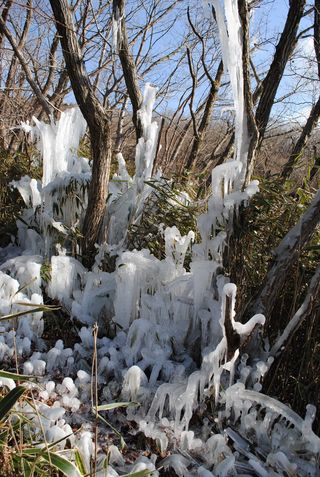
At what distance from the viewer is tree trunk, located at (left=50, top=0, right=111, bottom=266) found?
2430 mm

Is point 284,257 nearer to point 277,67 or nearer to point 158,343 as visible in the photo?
point 158,343

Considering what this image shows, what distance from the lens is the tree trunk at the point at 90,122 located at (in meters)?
2.43

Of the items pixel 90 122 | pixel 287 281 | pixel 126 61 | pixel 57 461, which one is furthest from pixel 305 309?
pixel 126 61

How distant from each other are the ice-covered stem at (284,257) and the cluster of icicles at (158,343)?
0.37 ft

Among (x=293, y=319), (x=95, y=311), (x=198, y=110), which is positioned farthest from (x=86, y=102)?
(x=198, y=110)

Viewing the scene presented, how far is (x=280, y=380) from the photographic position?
5.98ft

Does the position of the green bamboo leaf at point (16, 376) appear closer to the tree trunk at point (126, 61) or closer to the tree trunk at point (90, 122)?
the tree trunk at point (90, 122)

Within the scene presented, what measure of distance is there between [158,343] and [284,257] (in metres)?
0.65

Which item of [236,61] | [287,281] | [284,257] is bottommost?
[287,281]

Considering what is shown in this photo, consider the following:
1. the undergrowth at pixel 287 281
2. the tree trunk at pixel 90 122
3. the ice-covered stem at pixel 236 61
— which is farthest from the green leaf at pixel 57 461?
the tree trunk at pixel 90 122

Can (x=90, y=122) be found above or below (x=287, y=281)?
above

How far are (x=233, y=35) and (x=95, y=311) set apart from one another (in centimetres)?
138

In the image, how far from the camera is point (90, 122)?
8.11 feet

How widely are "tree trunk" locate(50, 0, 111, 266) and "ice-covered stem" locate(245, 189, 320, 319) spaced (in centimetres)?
107
